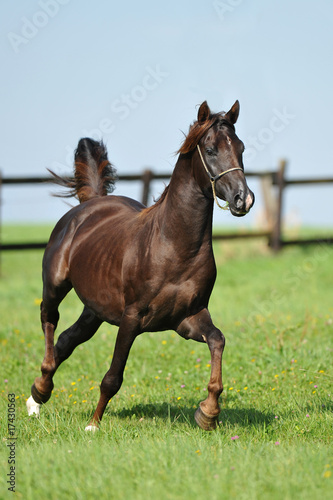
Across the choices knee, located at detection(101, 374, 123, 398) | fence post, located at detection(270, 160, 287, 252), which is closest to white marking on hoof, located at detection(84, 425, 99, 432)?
knee, located at detection(101, 374, 123, 398)

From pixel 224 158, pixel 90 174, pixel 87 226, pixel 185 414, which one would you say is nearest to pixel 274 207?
pixel 90 174

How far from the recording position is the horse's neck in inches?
183

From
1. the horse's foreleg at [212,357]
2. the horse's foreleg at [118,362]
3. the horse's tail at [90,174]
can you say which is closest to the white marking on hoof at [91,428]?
the horse's foreleg at [118,362]

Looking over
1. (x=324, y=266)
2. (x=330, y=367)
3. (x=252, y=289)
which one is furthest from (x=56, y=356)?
(x=324, y=266)

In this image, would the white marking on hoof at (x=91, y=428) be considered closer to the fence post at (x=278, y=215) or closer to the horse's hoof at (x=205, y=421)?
the horse's hoof at (x=205, y=421)

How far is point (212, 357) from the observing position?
4527mm

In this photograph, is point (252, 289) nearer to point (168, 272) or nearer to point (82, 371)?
point (82, 371)

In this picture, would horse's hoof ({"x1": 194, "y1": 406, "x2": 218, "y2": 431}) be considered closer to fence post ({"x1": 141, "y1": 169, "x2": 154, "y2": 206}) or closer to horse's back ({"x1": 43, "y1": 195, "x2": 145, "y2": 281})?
horse's back ({"x1": 43, "y1": 195, "x2": 145, "y2": 281})

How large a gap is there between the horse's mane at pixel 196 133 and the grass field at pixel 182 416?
1924mm

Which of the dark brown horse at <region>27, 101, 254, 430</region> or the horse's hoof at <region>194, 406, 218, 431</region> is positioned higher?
the dark brown horse at <region>27, 101, 254, 430</region>

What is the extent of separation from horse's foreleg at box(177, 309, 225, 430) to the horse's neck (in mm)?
526

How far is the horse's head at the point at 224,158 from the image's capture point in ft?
13.7

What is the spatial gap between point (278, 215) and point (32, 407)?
11572 millimetres

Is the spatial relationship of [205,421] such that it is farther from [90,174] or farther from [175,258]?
[90,174]
